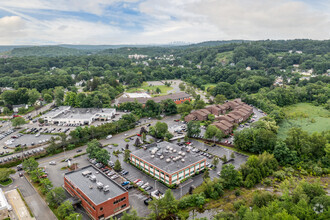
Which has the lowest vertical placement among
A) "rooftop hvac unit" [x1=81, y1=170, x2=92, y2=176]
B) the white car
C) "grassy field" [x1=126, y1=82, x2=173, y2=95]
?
the white car

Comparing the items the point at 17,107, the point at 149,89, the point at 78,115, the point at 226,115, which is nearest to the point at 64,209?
the point at 78,115

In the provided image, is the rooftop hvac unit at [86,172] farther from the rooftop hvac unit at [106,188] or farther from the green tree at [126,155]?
the green tree at [126,155]

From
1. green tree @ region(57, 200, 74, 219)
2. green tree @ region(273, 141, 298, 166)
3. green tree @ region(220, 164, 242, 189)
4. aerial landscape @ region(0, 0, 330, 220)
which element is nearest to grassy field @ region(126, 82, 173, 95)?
aerial landscape @ region(0, 0, 330, 220)

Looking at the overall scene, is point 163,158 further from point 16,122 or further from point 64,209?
point 16,122

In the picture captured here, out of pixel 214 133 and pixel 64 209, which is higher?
pixel 214 133

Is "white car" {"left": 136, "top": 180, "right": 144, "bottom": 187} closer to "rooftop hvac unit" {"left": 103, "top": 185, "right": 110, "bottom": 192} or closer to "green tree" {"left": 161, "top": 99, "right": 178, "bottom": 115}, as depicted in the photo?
"rooftop hvac unit" {"left": 103, "top": 185, "right": 110, "bottom": 192}

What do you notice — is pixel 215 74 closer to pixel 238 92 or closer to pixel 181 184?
pixel 238 92

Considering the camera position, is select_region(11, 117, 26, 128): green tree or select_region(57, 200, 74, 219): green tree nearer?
select_region(57, 200, 74, 219): green tree
